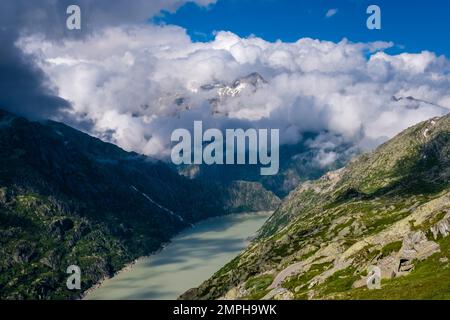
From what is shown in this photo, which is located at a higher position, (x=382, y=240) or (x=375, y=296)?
(x=382, y=240)

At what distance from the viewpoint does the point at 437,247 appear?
130m

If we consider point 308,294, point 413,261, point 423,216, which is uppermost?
point 423,216

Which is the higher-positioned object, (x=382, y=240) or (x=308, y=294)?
(x=382, y=240)
